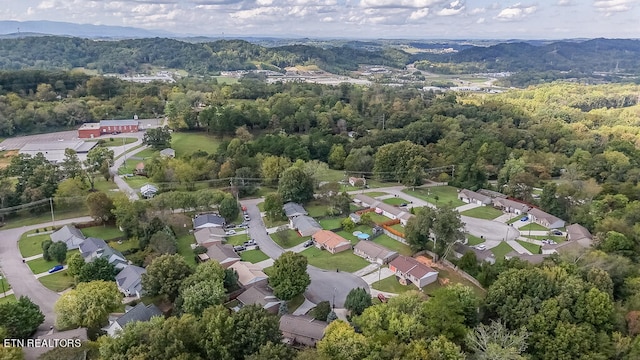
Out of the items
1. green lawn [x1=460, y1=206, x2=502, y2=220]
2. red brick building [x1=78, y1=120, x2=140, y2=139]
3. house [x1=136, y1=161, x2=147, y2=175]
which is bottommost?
green lawn [x1=460, y1=206, x2=502, y2=220]

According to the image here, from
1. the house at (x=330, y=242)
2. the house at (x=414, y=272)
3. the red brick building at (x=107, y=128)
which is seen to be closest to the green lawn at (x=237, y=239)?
the house at (x=330, y=242)

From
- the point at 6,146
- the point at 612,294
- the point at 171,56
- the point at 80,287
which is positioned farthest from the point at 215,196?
the point at 171,56

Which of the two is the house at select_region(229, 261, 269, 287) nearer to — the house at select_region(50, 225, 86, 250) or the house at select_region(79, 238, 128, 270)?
the house at select_region(79, 238, 128, 270)

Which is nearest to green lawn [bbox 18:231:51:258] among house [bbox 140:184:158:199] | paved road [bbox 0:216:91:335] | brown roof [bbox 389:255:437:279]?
paved road [bbox 0:216:91:335]

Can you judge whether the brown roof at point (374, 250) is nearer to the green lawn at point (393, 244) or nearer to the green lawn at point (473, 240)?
the green lawn at point (393, 244)

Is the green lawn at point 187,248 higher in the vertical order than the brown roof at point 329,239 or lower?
lower

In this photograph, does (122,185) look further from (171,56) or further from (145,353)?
(171,56)
